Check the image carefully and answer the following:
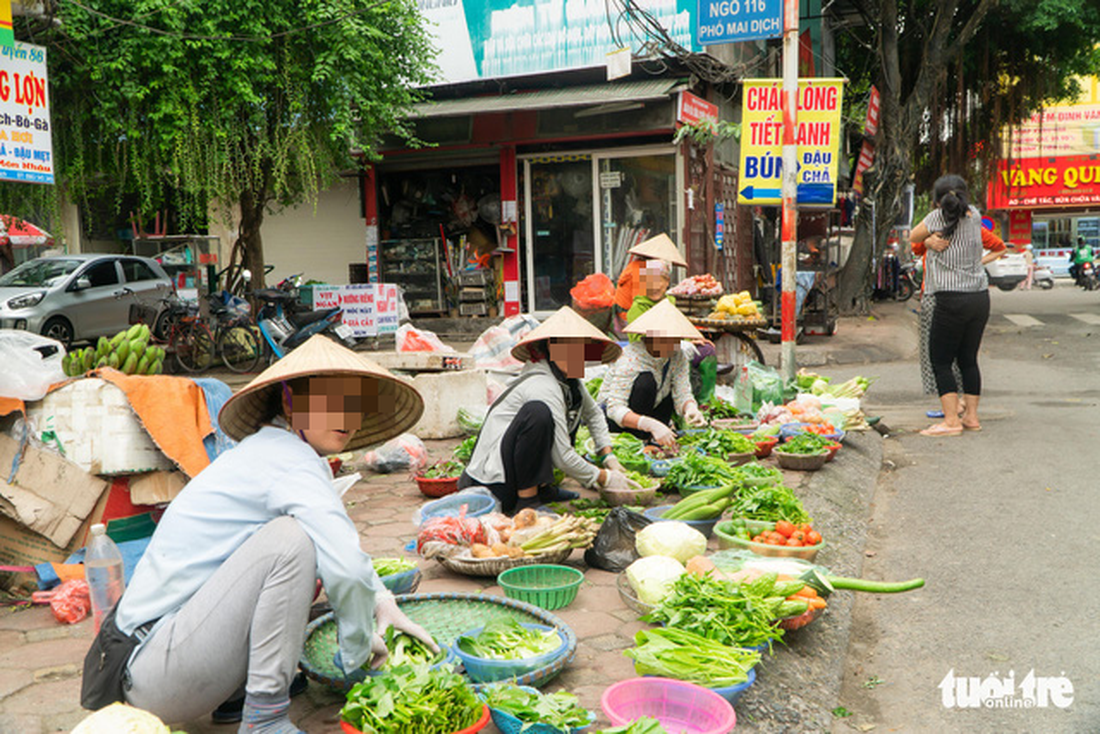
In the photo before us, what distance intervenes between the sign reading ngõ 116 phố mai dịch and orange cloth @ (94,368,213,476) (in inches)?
243

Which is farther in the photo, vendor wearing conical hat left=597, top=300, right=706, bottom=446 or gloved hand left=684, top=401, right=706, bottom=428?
gloved hand left=684, top=401, right=706, bottom=428

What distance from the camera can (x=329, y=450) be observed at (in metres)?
2.62

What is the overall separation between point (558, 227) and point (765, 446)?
955 centimetres

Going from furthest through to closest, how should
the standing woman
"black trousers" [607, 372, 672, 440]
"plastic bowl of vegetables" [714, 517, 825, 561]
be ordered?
the standing woman
"black trousers" [607, 372, 672, 440]
"plastic bowl of vegetables" [714, 517, 825, 561]

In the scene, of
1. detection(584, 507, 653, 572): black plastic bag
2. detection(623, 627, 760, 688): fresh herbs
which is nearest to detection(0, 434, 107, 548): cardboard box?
detection(584, 507, 653, 572): black plastic bag

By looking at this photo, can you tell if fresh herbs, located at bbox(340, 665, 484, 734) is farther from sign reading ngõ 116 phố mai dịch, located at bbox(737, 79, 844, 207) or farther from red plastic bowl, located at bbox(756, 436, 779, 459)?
sign reading ngõ 116 phố mai dịch, located at bbox(737, 79, 844, 207)

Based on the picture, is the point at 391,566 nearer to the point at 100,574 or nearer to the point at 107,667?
the point at 100,574

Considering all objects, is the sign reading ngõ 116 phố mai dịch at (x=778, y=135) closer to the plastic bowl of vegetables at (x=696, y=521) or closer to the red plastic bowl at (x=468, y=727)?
the plastic bowl of vegetables at (x=696, y=521)

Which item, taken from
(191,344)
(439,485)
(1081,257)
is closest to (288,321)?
(191,344)

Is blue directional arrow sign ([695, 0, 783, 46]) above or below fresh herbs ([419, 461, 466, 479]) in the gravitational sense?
above

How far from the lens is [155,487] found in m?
4.45

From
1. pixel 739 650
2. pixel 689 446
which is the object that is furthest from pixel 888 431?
pixel 739 650

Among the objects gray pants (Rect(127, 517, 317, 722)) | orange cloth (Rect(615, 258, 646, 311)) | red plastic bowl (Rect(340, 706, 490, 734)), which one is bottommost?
red plastic bowl (Rect(340, 706, 490, 734))

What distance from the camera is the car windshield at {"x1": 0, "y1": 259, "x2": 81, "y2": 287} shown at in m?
14.4
